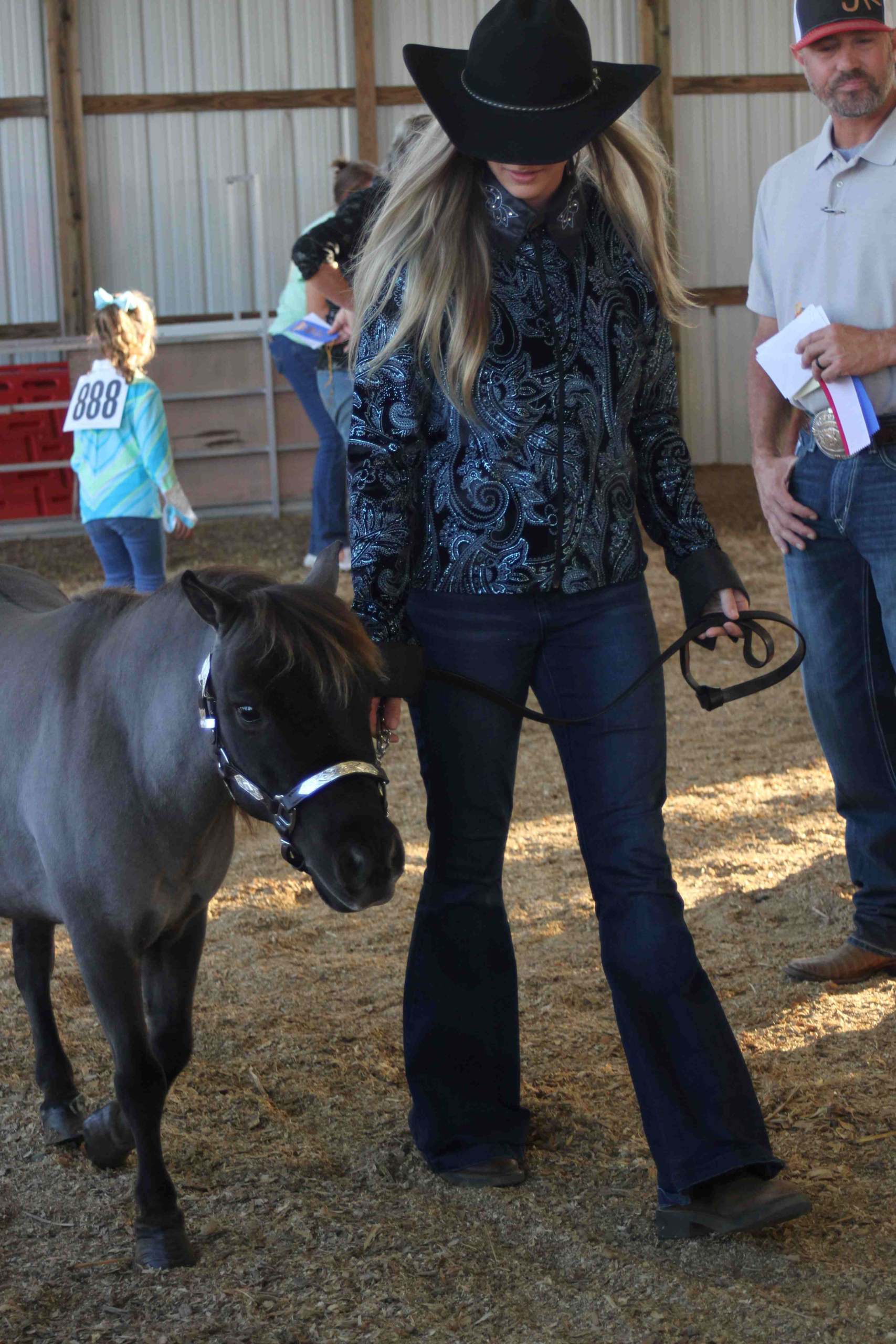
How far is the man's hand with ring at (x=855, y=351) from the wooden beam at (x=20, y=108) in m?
11.1

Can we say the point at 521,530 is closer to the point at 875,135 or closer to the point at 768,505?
the point at 768,505

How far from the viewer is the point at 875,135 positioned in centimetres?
268

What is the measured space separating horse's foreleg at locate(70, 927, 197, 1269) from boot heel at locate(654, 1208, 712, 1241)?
762 millimetres

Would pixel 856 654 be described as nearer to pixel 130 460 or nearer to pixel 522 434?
pixel 522 434

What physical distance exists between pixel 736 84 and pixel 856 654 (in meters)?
11.6

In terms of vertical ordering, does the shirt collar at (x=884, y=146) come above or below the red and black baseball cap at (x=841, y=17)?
below

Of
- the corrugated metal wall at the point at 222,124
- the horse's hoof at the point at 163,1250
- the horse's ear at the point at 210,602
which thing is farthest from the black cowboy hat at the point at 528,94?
the corrugated metal wall at the point at 222,124

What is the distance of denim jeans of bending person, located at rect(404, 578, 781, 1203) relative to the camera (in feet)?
6.83

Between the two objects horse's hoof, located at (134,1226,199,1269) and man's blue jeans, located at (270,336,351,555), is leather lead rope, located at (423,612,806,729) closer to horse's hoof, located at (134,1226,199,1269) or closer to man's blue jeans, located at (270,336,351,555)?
horse's hoof, located at (134,1226,199,1269)

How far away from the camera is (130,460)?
18.4 feet

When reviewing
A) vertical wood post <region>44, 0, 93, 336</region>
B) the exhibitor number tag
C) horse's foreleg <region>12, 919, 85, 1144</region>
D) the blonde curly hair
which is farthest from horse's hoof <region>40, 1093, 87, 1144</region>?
vertical wood post <region>44, 0, 93, 336</region>

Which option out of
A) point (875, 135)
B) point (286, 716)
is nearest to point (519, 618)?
point (286, 716)

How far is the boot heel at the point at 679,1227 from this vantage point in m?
2.07

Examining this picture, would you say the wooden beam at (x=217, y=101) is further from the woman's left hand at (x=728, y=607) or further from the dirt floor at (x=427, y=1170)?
the woman's left hand at (x=728, y=607)
